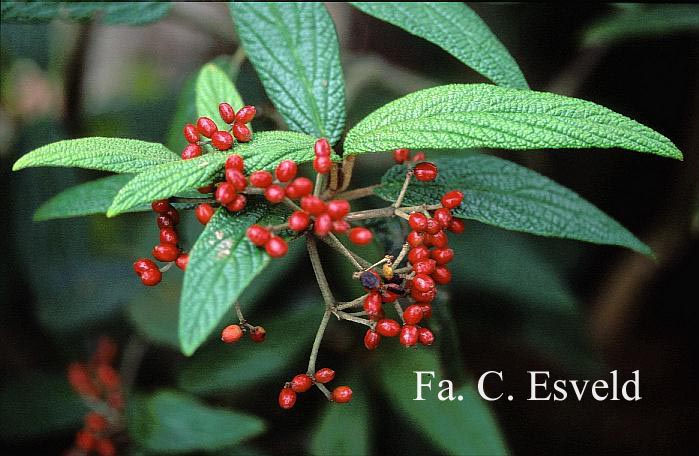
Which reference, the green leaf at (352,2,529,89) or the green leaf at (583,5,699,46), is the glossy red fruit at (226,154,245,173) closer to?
the green leaf at (352,2,529,89)

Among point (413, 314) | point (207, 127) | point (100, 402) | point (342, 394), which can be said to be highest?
point (207, 127)

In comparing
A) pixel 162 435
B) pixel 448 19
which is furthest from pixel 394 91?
pixel 162 435

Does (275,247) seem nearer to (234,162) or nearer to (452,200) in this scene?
(234,162)

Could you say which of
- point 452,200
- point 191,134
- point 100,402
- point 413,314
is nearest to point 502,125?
point 452,200

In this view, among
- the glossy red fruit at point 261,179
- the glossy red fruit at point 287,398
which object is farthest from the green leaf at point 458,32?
the glossy red fruit at point 287,398

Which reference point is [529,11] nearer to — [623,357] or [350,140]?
[623,357]

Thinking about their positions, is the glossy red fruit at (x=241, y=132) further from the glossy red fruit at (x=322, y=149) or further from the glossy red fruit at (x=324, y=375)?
the glossy red fruit at (x=324, y=375)
